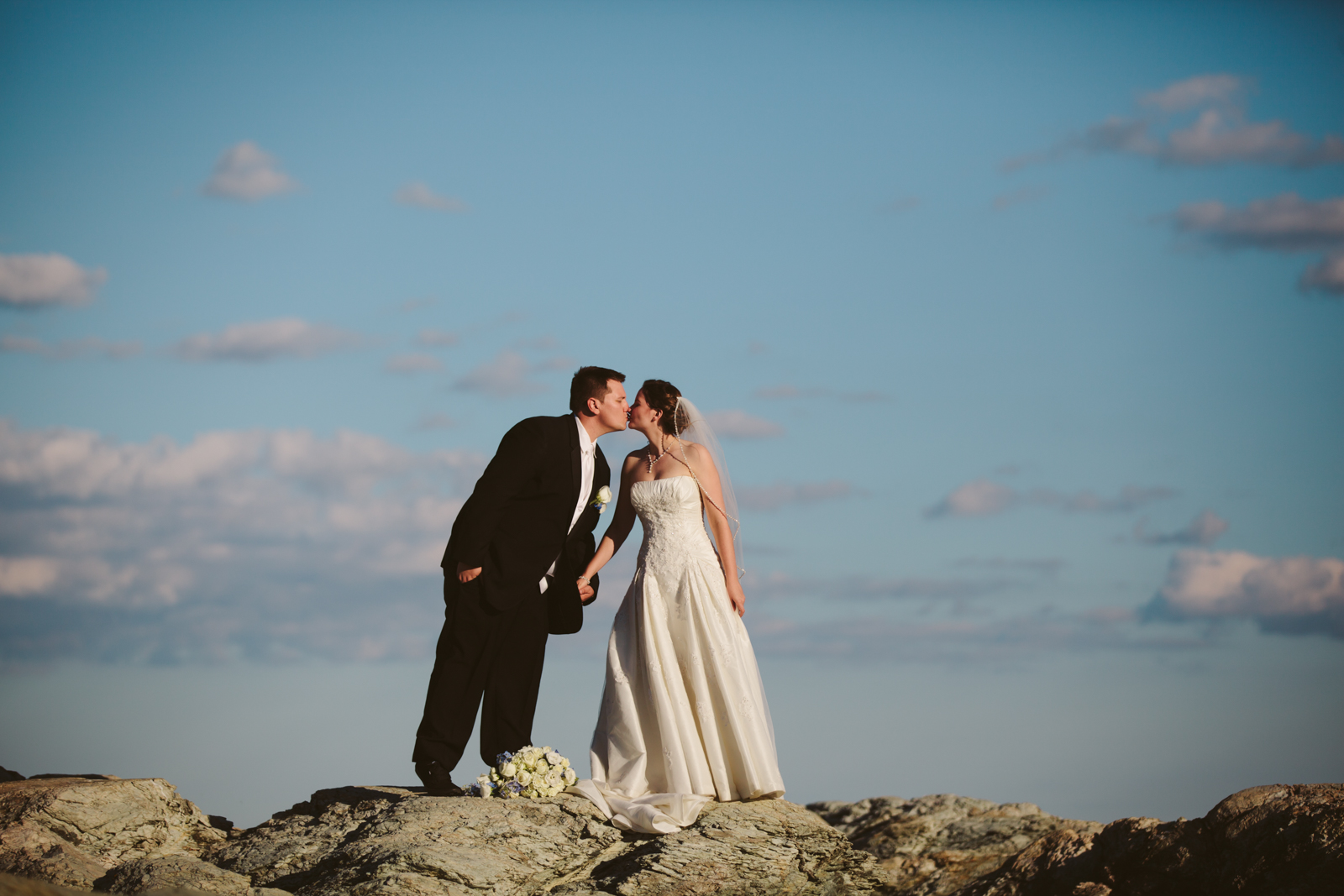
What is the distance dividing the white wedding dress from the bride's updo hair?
473 mm

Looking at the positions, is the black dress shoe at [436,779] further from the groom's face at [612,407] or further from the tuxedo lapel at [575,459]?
the groom's face at [612,407]

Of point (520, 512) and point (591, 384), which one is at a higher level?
point (591, 384)

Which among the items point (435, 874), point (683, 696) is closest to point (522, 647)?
point (683, 696)

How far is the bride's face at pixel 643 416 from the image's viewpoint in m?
9.37

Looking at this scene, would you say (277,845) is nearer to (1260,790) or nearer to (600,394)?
(600,394)

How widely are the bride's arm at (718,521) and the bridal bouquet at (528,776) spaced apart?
6.28 ft

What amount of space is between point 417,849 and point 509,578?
2.22 metres

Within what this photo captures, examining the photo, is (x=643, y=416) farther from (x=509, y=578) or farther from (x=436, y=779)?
(x=436, y=779)

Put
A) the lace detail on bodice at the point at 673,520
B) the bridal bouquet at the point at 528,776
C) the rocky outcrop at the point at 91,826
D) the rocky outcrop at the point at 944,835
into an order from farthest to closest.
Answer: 1. the rocky outcrop at the point at 944,835
2. the lace detail on bodice at the point at 673,520
3. the bridal bouquet at the point at 528,776
4. the rocky outcrop at the point at 91,826

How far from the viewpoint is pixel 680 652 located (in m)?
9.16

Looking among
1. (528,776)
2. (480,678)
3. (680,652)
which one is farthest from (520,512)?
(528,776)

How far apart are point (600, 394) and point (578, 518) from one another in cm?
110

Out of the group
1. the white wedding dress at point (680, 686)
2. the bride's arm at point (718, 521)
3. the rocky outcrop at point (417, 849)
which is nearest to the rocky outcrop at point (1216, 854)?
the rocky outcrop at point (417, 849)

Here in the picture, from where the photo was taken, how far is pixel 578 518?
9602mm
